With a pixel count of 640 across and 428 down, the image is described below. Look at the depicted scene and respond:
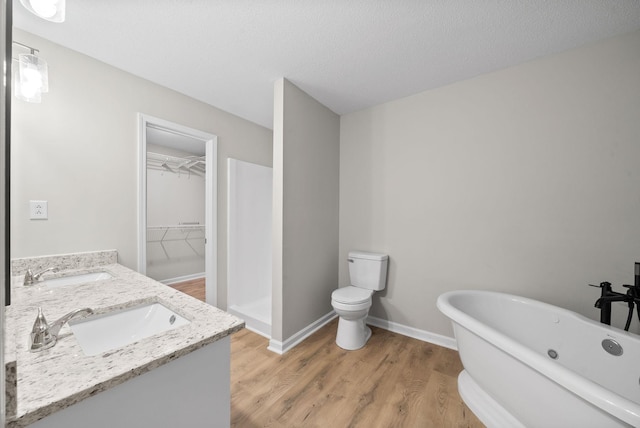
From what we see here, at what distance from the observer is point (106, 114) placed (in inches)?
72.0

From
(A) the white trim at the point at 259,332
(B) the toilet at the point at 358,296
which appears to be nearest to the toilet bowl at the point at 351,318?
(B) the toilet at the point at 358,296

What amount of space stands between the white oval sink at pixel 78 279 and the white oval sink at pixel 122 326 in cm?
66

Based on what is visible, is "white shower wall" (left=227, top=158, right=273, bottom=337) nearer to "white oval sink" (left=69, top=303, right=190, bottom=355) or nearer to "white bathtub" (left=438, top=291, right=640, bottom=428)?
"white oval sink" (left=69, top=303, right=190, bottom=355)

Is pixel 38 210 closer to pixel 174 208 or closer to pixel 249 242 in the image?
pixel 249 242

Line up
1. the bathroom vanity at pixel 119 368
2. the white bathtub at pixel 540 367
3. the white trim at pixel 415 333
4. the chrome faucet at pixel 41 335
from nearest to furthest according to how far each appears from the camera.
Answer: the bathroom vanity at pixel 119 368
the chrome faucet at pixel 41 335
the white bathtub at pixel 540 367
the white trim at pixel 415 333

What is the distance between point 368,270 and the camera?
95.6 inches

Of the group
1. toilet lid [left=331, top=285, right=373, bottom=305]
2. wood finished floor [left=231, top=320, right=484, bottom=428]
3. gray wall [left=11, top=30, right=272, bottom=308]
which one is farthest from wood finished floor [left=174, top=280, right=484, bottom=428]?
gray wall [left=11, top=30, right=272, bottom=308]

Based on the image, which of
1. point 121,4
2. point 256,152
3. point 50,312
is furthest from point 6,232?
point 256,152

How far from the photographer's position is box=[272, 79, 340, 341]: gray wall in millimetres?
Result: 2062

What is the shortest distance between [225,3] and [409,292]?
8.65ft

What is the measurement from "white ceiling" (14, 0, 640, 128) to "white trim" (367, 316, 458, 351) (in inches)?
91.2

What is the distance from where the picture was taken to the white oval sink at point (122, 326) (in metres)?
0.94

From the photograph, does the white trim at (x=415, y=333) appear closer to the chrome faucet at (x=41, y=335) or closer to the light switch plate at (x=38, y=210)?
the chrome faucet at (x=41, y=335)

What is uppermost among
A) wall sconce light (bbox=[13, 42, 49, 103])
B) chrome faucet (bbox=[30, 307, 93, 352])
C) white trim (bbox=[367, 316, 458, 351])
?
wall sconce light (bbox=[13, 42, 49, 103])
